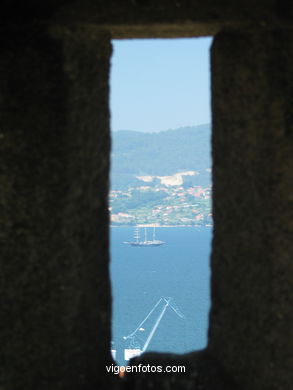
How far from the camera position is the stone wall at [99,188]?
2.72 meters

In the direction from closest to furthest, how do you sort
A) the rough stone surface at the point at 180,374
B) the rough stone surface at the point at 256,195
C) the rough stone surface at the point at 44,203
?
the rough stone surface at the point at 44,203 → the rough stone surface at the point at 256,195 → the rough stone surface at the point at 180,374

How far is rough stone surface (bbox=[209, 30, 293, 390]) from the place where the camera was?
2836 mm

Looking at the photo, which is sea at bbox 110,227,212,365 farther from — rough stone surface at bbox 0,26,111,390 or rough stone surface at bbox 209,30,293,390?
rough stone surface at bbox 0,26,111,390

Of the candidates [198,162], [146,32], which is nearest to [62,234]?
[146,32]

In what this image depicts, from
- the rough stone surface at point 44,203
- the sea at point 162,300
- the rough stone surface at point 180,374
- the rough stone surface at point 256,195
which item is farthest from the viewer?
the sea at point 162,300

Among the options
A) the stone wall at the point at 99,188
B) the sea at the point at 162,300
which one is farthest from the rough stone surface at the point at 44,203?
the sea at the point at 162,300

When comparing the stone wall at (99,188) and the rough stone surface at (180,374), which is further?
the rough stone surface at (180,374)

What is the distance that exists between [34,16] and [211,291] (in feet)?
5.17

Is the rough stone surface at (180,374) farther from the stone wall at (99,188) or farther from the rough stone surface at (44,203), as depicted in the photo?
the rough stone surface at (44,203)

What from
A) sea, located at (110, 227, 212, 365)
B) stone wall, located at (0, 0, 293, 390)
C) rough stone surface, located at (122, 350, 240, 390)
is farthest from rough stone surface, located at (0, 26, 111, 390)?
sea, located at (110, 227, 212, 365)

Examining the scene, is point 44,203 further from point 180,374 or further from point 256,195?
point 180,374

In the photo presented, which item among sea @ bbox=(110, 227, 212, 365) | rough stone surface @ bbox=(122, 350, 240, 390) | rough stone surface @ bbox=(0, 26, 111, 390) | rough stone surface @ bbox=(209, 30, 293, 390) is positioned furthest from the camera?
sea @ bbox=(110, 227, 212, 365)

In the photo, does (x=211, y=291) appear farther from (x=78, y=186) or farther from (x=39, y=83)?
(x=39, y=83)

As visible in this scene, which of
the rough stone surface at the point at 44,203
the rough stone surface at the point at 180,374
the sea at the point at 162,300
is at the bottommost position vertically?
the sea at the point at 162,300
